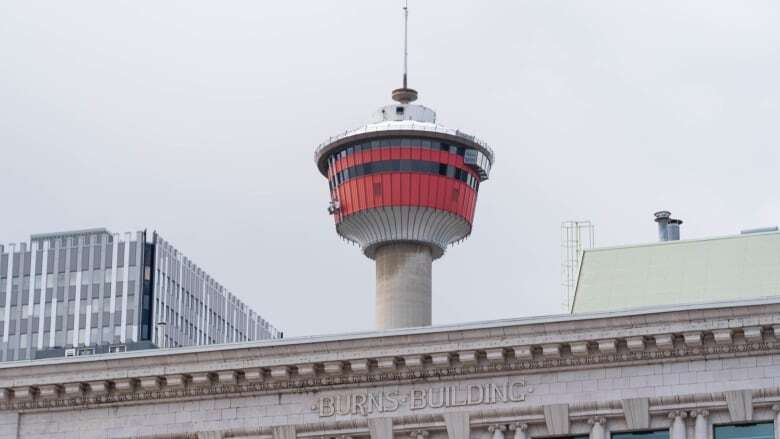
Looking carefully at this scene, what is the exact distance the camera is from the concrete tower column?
294 feet

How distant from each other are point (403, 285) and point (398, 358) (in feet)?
133

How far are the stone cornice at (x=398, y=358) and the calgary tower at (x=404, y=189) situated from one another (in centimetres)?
3832

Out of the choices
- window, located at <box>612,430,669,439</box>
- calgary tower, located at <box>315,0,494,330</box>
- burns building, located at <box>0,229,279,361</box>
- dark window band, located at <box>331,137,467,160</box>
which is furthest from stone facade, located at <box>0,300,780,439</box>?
burns building, located at <box>0,229,279,361</box>

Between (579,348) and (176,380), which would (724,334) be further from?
(176,380)

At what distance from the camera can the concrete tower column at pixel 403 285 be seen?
294 feet

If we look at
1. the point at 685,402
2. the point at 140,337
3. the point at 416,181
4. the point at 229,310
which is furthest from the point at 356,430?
the point at 229,310

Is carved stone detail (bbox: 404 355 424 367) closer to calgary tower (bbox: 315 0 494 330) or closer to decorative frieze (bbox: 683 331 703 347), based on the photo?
decorative frieze (bbox: 683 331 703 347)

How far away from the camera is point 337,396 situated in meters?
51.1

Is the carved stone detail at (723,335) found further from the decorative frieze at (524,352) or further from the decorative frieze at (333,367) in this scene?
the decorative frieze at (333,367)

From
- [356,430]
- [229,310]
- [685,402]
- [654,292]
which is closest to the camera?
[685,402]

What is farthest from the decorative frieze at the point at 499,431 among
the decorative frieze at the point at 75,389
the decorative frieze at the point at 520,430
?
the decorative frieze at the point at 75,389

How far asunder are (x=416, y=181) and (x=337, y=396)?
4165cm

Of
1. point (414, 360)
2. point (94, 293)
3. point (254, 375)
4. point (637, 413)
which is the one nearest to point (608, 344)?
point (637, 413)

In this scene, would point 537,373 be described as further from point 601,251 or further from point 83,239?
point 83,239
